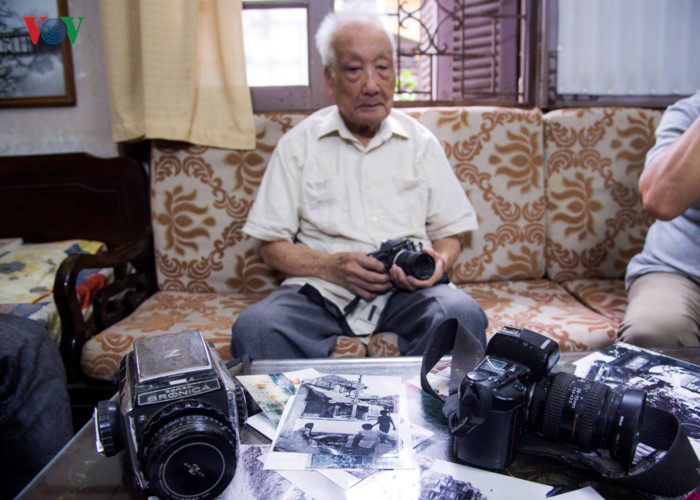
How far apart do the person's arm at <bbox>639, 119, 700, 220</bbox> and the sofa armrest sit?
4.78 feet

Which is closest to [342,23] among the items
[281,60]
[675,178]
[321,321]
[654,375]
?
[281,60]

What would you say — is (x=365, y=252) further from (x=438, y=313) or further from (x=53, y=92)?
(x=53, y=92)

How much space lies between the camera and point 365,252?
153 cm

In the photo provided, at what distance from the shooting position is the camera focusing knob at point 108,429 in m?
0.62

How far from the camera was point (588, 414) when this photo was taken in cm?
65

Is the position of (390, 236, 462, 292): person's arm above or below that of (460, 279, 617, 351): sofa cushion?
above

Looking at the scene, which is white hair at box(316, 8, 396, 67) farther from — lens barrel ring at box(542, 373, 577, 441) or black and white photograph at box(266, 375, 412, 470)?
lens barrel ring at box(542, 373, 577, 441)

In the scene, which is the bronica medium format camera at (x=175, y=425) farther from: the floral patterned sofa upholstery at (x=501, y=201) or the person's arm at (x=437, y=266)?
the floral patterned sofa upholstery at (x=501, y=201)

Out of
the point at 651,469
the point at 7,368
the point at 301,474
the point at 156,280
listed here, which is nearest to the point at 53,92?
the point at 156,280

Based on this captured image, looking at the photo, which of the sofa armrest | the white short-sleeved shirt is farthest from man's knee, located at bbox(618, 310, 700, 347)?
the sofa armrest

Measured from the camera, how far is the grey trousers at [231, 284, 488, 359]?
4.20 feet

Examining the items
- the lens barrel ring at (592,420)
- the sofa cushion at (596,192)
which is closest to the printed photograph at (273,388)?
the lens barrel ring at (592,420)

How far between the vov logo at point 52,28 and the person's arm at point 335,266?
1.03 metres

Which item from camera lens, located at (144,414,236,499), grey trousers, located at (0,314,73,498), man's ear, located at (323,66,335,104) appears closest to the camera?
camera lens, located at (144,414,236,499)
